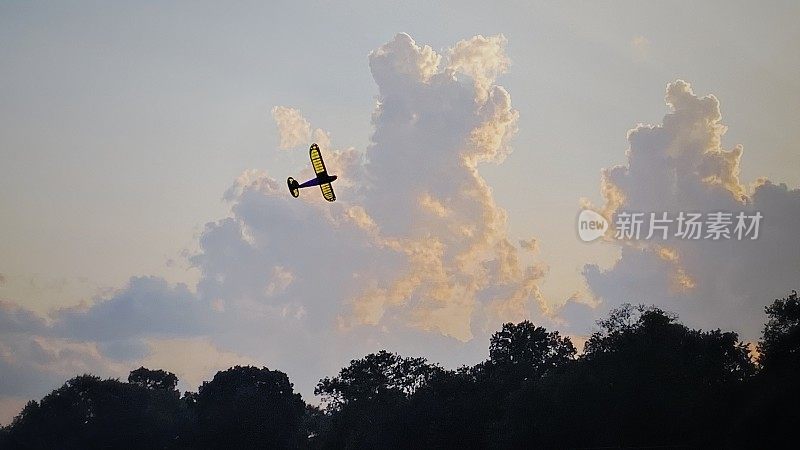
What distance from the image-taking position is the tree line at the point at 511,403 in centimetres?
6476

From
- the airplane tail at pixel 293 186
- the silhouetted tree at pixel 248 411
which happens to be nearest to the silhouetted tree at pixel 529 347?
the silhouetted tree at pixel 248 411

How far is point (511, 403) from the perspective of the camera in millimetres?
79438

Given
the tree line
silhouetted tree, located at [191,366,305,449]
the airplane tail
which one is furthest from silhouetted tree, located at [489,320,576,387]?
the airplane tail

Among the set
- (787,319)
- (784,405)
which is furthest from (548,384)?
(784,405)

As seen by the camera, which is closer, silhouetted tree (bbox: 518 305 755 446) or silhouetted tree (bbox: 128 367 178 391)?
silhouetted tree (bbox: 518 305 755 446)

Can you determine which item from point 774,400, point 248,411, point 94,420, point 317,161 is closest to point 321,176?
point 317,161

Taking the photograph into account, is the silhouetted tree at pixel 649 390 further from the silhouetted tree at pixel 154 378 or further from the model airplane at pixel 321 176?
the silhouetted tree at pixel 154 378

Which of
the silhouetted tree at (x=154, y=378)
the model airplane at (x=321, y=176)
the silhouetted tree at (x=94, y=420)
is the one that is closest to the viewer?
the model airplane at (x=321, y=176)

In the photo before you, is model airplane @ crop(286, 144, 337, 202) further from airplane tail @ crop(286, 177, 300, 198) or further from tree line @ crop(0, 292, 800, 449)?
tree line @ crop(0, 292, 800, 449)

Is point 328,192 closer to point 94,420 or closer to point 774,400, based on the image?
point 774,400

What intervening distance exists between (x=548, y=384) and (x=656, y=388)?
36.1ft

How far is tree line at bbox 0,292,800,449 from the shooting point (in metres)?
64.8

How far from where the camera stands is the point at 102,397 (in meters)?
140

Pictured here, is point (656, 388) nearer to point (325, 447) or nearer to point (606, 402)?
point (606, 402)
